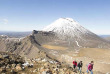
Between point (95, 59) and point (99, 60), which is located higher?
point (99, 60)

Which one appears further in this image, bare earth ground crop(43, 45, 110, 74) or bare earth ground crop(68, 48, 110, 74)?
bare earth ground crop(43, 45, 110, 74)

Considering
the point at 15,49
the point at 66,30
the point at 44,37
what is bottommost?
the point at 15,49

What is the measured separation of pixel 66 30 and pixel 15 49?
383 feet

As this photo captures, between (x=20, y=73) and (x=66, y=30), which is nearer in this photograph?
(x=20, y=73)

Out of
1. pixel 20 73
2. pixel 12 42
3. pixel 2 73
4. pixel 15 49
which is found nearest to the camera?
pixel 2 73

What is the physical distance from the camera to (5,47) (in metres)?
99.1

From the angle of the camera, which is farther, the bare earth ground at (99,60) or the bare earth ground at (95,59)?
the bare earth ground at (95,59)

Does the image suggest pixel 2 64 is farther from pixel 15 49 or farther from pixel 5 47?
pixel 5 47

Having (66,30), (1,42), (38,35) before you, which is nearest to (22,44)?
(1,42)

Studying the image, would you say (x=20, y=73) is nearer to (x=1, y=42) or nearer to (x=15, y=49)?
(x=15, y=49)

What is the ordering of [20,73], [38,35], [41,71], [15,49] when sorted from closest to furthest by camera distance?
[20,73], [41,71], [15,49], [38,35]

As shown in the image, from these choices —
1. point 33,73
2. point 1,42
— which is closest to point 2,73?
point 33,73

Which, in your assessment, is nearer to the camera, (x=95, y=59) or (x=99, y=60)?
(x=99, y=60)

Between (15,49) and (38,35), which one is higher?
(38,35)
